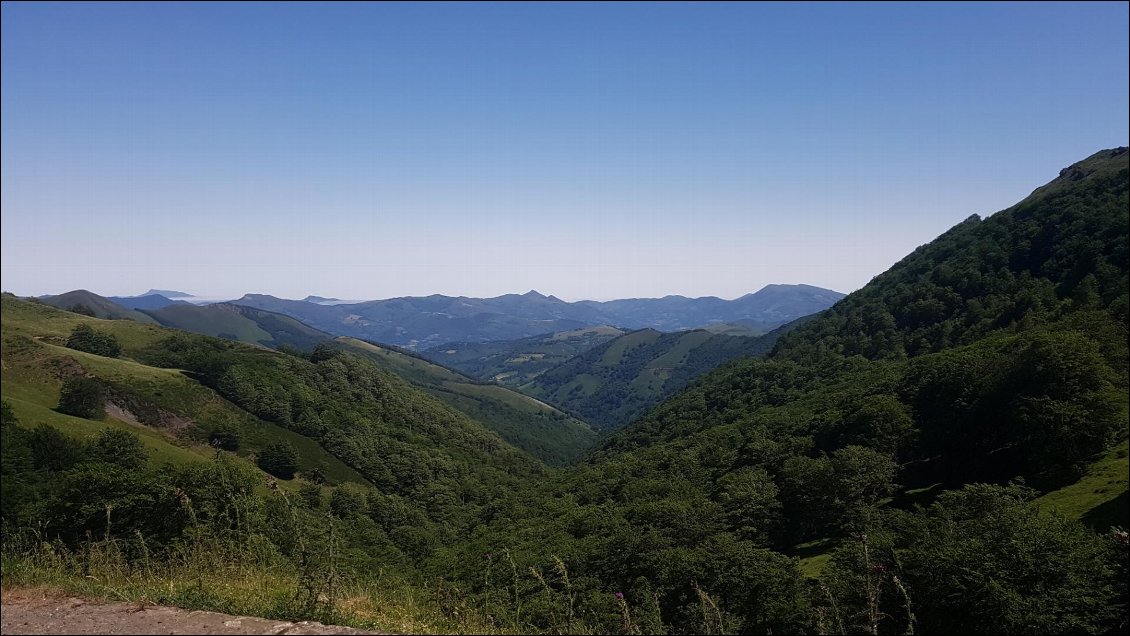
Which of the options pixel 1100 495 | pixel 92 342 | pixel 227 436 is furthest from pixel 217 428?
pixel 1100 495

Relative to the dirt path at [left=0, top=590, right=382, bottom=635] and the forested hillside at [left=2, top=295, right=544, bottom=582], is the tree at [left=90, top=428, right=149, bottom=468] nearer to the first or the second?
the forested hillside at [left=2, top=295, right=544, bottom=582]

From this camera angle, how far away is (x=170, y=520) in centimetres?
3020

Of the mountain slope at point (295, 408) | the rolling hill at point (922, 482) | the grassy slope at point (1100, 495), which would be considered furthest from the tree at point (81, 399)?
the grassy slope at point (1100, 495)

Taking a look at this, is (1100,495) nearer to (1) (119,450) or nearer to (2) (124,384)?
(1) (119,450)

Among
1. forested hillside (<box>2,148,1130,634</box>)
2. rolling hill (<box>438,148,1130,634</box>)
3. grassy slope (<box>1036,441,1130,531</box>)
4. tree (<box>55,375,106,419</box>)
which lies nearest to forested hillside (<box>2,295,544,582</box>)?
tree (<box>55,375,106,419</box>)

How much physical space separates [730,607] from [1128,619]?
16.6 meters

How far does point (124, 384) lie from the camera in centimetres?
8025

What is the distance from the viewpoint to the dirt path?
590 centimetres

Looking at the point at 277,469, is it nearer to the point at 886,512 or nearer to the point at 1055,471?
the point at 886,512

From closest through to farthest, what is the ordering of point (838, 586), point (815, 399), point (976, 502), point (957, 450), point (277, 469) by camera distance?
point (838, 586)
point (976, 502)
point (957, 450)
point (277, 469)
point (815, 399)

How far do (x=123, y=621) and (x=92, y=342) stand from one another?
396 feet

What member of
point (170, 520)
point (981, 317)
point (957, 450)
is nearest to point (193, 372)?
point (170, 520)

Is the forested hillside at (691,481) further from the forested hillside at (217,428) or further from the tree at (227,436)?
the tree at (227,436)

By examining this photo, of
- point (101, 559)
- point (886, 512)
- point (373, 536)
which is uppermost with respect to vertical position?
point (101, 559)
